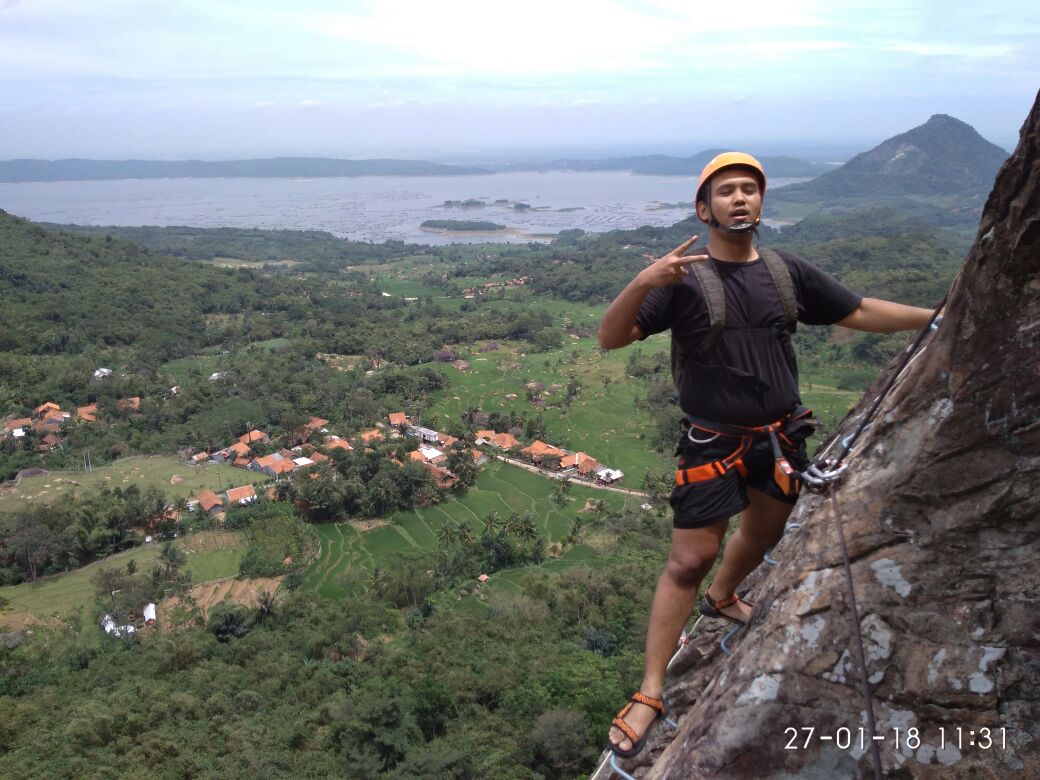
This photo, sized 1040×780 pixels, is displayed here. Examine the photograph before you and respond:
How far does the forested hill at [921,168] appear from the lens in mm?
126562

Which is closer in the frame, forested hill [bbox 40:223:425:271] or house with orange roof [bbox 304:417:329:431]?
house with orange roof [bbox 304:417:329:431]

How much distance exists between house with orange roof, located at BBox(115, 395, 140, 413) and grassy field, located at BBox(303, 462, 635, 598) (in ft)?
54.0

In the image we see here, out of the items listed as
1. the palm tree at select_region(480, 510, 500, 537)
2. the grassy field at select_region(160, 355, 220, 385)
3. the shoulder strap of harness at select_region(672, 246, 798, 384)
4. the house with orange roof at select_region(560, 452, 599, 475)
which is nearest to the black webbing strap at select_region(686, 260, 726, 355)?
the shoulder strap of harness at select_region(672, 246, 798, 384)

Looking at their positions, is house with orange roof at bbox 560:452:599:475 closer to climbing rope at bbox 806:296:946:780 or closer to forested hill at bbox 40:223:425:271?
climbing rope at bbox 806:296:946:780

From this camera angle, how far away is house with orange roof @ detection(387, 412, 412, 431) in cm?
3252

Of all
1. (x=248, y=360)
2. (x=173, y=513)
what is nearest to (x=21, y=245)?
(x=248, y=360)

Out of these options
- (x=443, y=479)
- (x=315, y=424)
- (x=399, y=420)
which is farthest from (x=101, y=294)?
(x=443, y=479)

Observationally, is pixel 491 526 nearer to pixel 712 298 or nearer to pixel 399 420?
pixel 399 420

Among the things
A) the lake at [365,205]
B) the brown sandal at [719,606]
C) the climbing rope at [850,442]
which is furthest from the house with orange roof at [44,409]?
the lake at [365,205]

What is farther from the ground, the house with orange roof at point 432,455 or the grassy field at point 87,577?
the house with orange roof at point 432,455

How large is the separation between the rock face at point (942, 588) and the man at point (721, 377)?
1.47 feet

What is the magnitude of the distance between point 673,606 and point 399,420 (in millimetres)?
30970

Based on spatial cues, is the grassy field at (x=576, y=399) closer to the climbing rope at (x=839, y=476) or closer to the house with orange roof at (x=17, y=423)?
the house with orange roof at (x=17, y=423)

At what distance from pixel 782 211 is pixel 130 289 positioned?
9845cm
